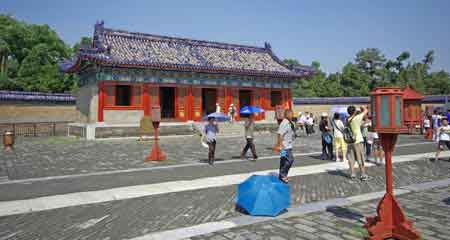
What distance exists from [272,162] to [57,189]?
6.30m

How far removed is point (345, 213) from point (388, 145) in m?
1.53

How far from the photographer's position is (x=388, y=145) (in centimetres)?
428

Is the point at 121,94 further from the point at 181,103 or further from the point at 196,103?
the point at 196,103

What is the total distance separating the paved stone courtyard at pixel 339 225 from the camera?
427cm

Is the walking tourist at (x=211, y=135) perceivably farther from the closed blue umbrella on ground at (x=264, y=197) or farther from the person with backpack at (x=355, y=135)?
the closed blue umbrella on ground at (x=264, y=197)

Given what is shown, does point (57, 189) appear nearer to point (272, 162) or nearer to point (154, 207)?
point (154, 207)

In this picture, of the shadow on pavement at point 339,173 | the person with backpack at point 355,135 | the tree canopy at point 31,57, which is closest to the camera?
the person with backpack at point 355,135

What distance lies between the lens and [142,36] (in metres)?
23.9

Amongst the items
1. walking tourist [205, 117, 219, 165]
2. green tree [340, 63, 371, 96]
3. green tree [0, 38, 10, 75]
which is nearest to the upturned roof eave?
walking tourist [205, 117, 219, 165]

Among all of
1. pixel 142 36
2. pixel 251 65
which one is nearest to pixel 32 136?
pixel 142 36

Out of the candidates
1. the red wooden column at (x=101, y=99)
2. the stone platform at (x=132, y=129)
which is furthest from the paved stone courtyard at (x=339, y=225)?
the red wooden column at (x=101, y=99)

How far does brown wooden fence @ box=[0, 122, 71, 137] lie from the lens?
866 inches

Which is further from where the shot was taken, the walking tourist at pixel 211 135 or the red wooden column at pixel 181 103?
the red wooden column at pixel 181 103

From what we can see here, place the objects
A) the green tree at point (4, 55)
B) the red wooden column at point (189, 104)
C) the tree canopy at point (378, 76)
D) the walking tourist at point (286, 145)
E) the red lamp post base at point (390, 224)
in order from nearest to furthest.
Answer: the red lamp post base at point (390, 224) → the walking tourist at point (286, 145) → the red wooden column at point (189, 104) → the green tree at point (4, 55) → the tree canopy at point (378, 76)
